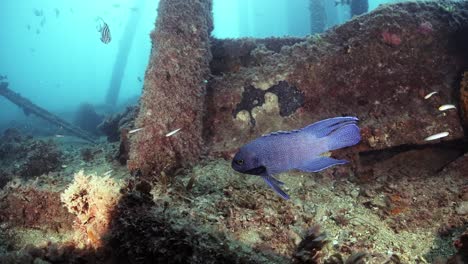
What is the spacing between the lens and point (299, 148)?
2.19m

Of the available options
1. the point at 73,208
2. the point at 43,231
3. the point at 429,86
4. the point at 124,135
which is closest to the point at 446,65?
the point at 429,86

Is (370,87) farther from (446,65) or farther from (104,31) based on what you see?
(104,31)

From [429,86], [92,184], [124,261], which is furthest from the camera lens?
[429,86]

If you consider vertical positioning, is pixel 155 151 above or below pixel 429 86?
below

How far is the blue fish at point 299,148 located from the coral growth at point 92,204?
3.98 ft

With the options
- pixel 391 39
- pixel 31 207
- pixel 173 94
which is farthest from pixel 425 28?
pixel 31 207

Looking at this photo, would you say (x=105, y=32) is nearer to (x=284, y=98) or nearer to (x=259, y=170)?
(x=284, y=98)

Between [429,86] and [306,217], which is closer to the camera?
[306,217]

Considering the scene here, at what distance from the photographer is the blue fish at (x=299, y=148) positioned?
2129 mm

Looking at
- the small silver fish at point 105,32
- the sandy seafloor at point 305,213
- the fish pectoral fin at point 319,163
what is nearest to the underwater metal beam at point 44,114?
the small silver fish at point 105,32

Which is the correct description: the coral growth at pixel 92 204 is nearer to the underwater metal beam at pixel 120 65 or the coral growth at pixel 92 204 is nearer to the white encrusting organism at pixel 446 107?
the white encrusting organism at pixel 446 107

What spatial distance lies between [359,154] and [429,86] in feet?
5.36

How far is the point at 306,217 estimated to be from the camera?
3705 mm

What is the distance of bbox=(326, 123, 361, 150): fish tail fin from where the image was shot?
2.09 metres
